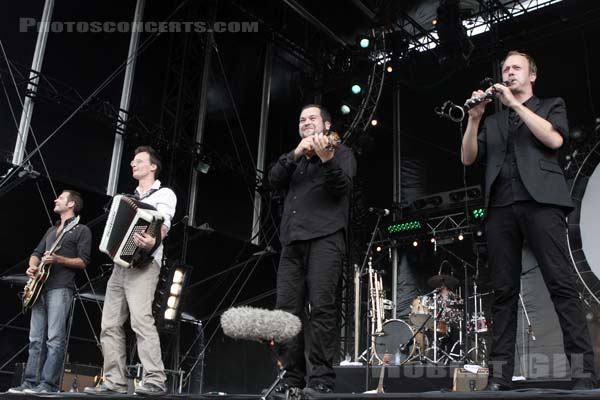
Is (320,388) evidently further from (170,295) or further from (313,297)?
(170,295)

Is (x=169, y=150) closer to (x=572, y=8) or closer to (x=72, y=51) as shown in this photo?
(x=72, y=51)

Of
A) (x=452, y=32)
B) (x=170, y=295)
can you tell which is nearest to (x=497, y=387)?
(x=170, y=295)

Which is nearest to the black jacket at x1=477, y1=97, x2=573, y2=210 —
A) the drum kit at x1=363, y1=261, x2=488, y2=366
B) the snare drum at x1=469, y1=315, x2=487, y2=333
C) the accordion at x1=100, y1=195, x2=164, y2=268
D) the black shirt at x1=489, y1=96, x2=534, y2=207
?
the black shirt at x1=489, y1=96, x2=534, y2=207

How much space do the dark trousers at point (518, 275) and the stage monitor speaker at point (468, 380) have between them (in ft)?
9.64

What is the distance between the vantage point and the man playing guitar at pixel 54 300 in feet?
17.3

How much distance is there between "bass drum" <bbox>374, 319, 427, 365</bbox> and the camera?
822cm

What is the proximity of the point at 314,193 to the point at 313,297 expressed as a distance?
23.8 inches

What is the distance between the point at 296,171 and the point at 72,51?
6897 millimetres

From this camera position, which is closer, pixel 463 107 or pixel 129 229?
pixel 463 107

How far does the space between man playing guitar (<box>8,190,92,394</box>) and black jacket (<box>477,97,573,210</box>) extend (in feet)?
12.0

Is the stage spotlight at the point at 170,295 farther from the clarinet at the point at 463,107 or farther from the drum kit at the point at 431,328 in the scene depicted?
the clarinet at the point at 463,107

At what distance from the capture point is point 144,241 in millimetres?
4266

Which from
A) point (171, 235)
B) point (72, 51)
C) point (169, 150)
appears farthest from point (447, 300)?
point (72, 51)

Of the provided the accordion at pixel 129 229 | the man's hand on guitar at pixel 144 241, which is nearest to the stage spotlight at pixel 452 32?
the accordion at pixel 129 229
